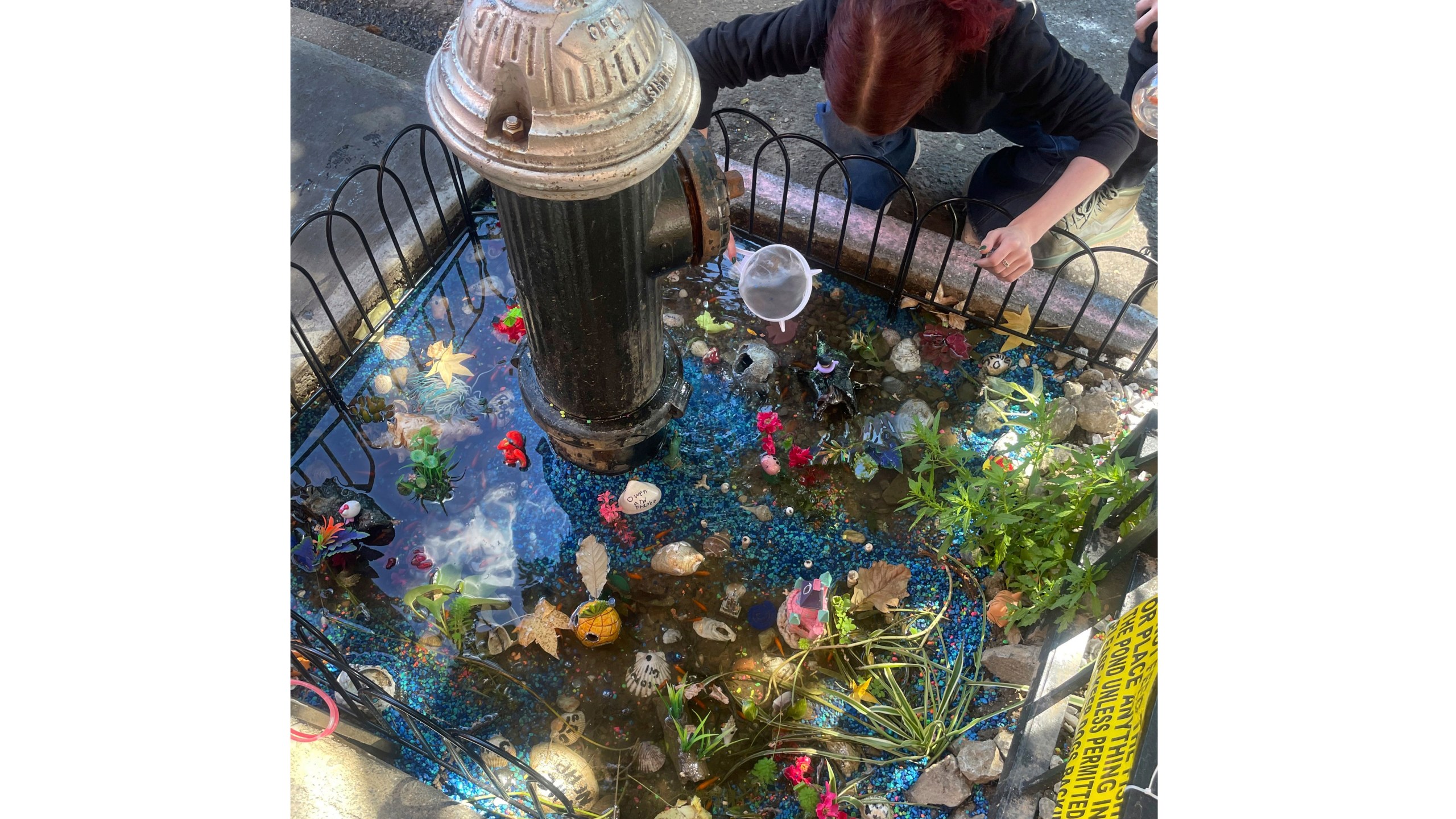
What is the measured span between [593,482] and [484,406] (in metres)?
0.48

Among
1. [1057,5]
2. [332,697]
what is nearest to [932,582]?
[332,697]

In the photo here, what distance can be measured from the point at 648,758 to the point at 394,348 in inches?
65.8

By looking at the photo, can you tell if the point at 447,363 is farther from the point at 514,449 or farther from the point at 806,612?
the point at 806,612

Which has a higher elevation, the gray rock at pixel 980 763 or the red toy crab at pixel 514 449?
the red toy crab at pixel 514 449

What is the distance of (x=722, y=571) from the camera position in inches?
111

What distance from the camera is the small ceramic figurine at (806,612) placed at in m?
2.59

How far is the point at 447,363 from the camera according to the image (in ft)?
10.3

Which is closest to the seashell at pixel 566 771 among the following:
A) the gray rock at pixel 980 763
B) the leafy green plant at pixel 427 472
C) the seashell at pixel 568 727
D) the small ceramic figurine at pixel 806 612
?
the seashell at pixel 568 727

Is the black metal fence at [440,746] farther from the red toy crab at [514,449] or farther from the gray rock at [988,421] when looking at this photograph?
the gray rock at [988,421]

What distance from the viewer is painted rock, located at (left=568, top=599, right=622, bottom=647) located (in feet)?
8.59

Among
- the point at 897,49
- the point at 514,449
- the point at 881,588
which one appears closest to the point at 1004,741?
the point at 881,588

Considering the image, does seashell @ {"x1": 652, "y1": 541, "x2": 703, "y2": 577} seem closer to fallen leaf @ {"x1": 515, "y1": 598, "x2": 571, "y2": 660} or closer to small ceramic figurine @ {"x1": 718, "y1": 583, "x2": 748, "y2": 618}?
small ceramic figurine @ {"x1": 718, "y1": 583, "x2": 748, "y2": 618}

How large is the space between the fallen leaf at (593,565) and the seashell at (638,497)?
165 mm

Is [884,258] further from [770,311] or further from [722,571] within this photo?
[722,571]
